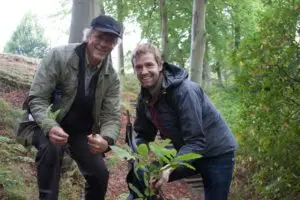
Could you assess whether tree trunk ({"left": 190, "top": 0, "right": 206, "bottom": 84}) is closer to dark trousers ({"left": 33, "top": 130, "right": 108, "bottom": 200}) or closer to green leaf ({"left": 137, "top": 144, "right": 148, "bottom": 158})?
dark trousers ({"left": 33, "top": 130, "right": 108, "bottom": 200})

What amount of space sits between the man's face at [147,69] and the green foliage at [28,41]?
22.3 meters

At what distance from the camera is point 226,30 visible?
18469 millimetres

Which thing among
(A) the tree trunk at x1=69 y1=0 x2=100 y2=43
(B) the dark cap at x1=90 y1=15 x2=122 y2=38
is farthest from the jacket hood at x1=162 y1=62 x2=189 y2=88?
(A) the tree trunk at x1=69 y1=0 x2=100 y2=43

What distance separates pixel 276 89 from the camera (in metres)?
5.51

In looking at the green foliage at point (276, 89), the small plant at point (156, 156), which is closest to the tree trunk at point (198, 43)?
the green foliage at point (276, 89)

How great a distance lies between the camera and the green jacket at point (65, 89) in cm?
358

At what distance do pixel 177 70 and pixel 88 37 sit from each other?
2.95ft

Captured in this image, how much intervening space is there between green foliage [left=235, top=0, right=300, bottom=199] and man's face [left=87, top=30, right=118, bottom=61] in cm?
266

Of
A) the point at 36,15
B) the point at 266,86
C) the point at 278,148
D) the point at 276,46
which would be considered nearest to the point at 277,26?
the point at 276,46

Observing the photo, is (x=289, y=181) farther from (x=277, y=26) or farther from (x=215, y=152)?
(x=215, y=152)

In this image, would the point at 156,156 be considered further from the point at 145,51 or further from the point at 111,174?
the point at 111,174

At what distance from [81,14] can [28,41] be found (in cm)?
1850

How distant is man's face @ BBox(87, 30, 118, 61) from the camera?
360 cm

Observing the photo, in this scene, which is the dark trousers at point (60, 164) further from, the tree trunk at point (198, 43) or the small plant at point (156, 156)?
the tree trunk at point (198, 43)
